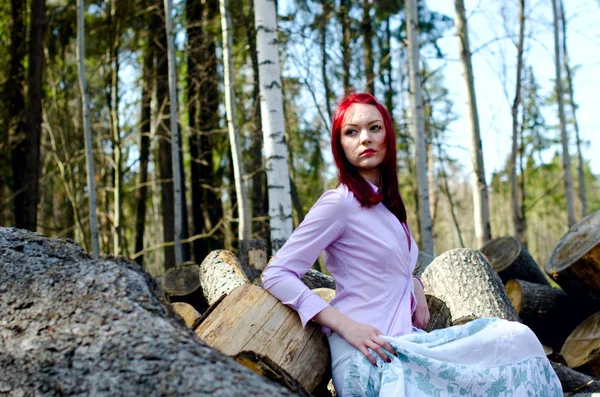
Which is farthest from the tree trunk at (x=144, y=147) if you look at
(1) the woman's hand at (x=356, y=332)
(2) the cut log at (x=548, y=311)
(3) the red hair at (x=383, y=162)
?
(1) the woman's hand at (x=356, y=332)

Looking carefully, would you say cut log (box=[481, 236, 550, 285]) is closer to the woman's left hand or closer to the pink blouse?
the woman's left hand

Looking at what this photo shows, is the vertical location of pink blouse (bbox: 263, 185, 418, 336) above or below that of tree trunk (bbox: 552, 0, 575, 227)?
below

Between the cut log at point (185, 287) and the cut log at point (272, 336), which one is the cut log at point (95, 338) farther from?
the cut log at point (185, 287)

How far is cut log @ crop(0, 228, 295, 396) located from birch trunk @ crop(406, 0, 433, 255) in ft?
22.1

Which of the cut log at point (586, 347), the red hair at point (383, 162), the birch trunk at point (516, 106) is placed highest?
the birch trunk at point (516, 106)

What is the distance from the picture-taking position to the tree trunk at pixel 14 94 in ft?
33.3

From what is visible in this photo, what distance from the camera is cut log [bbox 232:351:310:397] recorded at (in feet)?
6.31

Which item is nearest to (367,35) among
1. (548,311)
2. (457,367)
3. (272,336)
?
(548,311)

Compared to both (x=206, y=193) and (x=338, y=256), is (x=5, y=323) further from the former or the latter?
(x=206, y=193)

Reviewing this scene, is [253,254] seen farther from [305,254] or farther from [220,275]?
[305,254]

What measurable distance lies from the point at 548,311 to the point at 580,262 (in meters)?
0.62

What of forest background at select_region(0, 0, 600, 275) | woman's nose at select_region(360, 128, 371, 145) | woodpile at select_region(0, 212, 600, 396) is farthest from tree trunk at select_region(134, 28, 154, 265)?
woman's nose at select_region(360, 128, 371, 145)

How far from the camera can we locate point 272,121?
6008 millimetres

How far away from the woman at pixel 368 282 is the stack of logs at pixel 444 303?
0.13 metres
